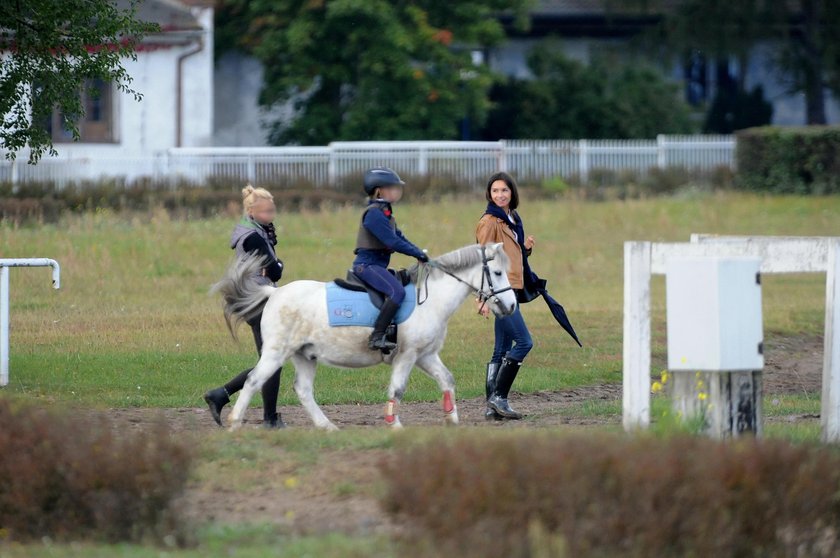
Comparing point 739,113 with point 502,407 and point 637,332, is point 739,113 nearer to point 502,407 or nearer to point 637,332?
point 502,407

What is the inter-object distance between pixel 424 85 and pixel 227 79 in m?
7.21

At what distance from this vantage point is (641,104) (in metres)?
42.9

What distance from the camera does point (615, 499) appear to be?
6621 millimetres

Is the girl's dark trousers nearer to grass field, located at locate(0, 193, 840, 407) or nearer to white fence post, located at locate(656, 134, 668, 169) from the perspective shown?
grass field, located at locate(0, 193, 840, 407)

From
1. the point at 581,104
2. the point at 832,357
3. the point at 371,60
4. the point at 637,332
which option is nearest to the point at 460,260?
the point at 637,332

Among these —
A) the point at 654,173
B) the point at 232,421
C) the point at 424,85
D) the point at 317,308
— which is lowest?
the point at 232,421

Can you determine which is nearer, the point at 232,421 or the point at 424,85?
the point at 232,421

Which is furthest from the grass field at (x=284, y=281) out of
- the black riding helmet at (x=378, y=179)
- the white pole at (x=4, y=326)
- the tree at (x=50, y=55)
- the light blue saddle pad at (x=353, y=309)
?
the tree at (x=50, y=55)

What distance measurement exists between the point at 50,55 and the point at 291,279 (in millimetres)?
8254

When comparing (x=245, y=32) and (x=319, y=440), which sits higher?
(x=245, y=32)

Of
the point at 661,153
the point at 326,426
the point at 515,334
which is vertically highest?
the point at 661,153

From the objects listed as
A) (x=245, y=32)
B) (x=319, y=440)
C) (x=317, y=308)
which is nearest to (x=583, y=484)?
(x=319, y=440)

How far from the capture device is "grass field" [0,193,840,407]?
14531 mm

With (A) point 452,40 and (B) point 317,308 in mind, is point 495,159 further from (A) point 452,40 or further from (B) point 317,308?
(B) point 317,308
